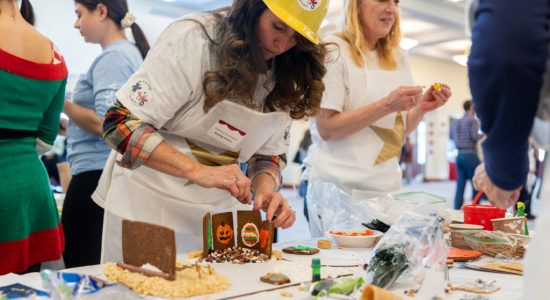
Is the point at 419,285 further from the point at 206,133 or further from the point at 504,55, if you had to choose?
the point at 206,133

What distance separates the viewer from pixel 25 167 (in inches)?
60.6

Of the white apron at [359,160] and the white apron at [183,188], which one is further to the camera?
the white apron at [359,160]

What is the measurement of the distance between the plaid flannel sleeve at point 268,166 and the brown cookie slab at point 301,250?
0.70ft

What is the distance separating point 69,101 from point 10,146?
755 mm

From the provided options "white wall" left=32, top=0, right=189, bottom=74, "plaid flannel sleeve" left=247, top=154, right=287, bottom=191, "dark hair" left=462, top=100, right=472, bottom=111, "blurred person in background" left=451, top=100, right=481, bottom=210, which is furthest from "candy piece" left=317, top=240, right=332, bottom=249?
"dark hair" left=462, top=100, right=472, bottom=111

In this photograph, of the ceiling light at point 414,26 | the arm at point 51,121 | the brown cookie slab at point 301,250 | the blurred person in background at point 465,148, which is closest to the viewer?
the brown cookie slab at point 301,250

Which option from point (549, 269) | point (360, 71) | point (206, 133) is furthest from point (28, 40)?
point (549, 269)

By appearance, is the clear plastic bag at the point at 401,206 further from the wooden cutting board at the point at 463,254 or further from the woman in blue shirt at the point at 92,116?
the woman in blue shirt at the point at 92,116

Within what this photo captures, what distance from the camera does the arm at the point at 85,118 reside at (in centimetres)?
216

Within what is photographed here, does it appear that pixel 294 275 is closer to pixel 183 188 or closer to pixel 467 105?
pixel 183 188

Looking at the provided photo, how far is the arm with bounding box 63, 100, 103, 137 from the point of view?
85.0 inches

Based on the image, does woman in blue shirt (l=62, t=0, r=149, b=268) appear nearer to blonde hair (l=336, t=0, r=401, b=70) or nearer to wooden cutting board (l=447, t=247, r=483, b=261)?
blonde hair (l=336, t=0, r=401, b=70)

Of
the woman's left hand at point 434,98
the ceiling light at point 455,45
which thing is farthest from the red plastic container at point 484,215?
the ceiling light at point 455,45

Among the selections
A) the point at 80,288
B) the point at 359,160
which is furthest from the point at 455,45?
the point at 80,288
